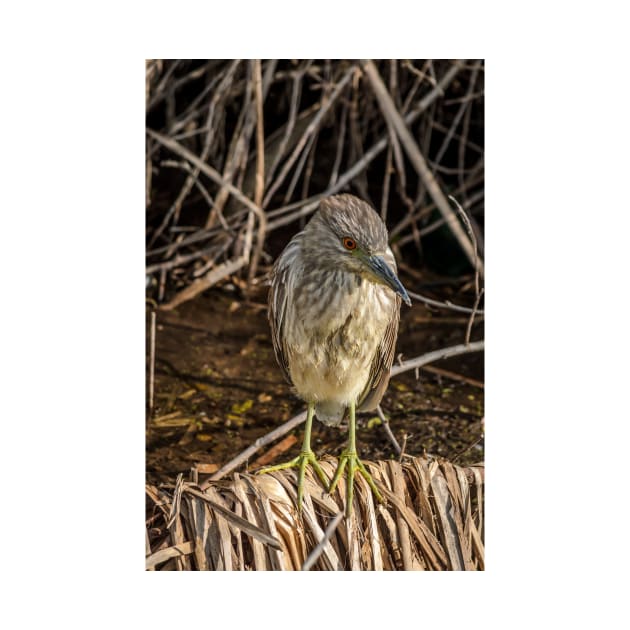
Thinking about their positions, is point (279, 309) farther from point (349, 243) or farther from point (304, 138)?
point (304, 138)

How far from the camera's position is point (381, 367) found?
2631 millimetres

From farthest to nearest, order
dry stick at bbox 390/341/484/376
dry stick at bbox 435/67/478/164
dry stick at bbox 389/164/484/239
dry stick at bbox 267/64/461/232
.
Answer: dry stick at bbox 267/64/461/232
dry stick at bbox 389/164/484/239
dry stick at bbox 390/341/484/376
dry stick at bbox 435/67/478/164

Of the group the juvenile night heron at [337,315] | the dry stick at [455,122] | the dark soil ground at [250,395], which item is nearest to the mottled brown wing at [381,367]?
the juvenile night heron at [337,315]

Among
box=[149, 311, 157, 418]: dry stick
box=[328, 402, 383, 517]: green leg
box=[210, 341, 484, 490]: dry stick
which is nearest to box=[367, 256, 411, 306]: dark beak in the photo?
box=[328, 402, 383, 517]: green leg

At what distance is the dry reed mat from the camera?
2.29 m

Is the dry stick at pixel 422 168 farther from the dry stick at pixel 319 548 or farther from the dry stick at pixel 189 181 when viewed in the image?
the dry stick at pixel 319 548

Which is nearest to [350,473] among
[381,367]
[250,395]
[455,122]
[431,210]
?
[381,367]

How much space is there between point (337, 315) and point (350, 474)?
43 cm

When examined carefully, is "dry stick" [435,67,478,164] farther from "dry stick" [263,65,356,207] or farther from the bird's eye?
the bird's eye

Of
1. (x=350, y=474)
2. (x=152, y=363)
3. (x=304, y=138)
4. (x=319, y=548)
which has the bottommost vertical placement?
(x=319, y=548)

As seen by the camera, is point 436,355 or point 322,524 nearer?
point 322,524

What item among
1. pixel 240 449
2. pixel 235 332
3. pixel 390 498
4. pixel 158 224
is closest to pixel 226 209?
pixel 158 224

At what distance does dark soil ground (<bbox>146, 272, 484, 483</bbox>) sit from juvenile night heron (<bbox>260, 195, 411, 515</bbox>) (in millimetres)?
444

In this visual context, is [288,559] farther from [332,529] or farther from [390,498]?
[390,498]
